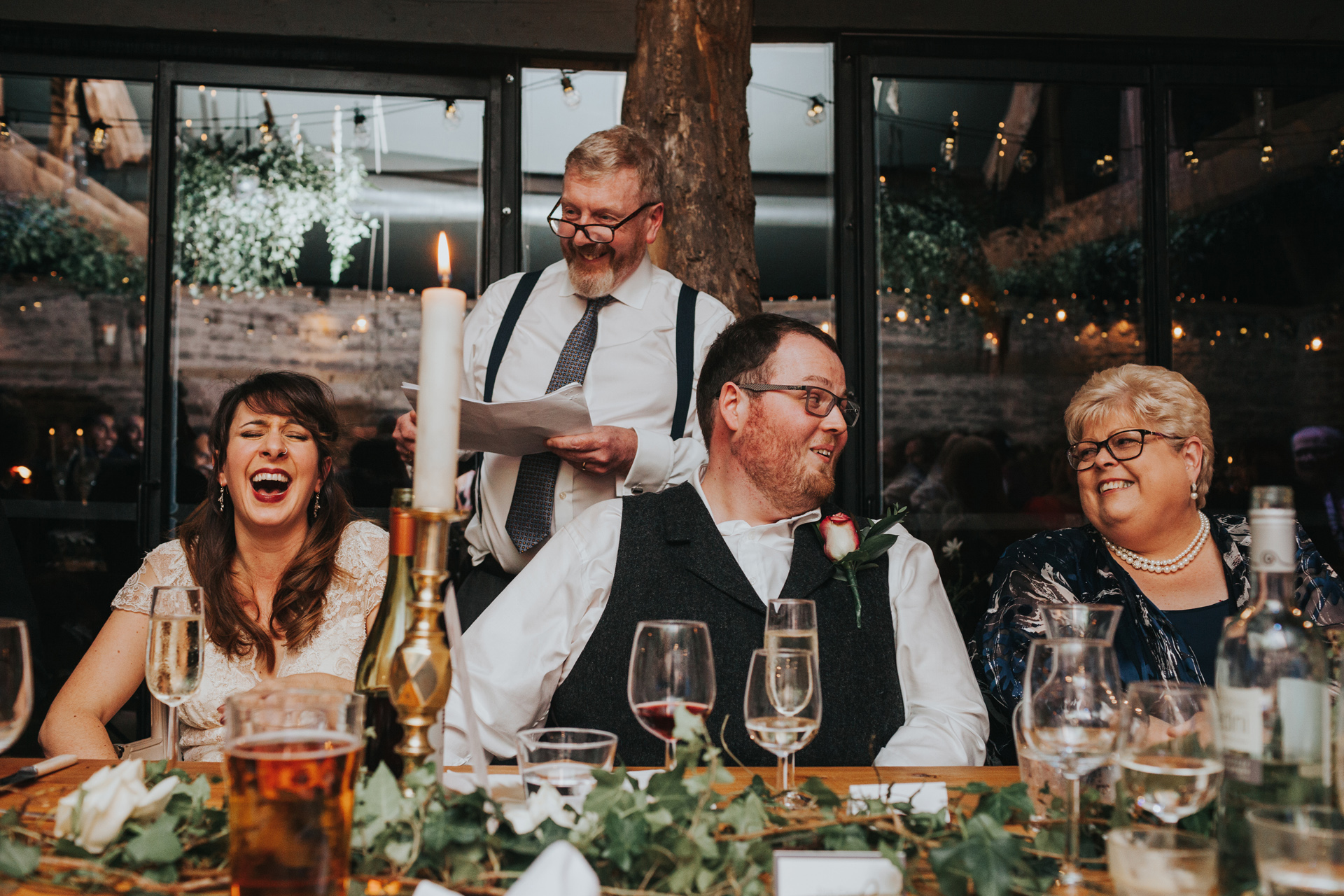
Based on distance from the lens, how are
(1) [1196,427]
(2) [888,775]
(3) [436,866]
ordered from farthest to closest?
1. (1) [1196,427]
2. (2) [888,775]
3. (3) [436,866]

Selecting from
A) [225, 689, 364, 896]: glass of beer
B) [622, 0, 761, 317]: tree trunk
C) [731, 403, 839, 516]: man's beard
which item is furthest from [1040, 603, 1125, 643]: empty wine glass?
[622, 0, 761, 317]: tree trunk

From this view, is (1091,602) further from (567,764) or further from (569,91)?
(569,91)

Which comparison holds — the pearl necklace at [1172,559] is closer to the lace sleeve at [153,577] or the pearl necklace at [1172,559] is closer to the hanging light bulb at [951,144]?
the lace sleeve at [153,577]

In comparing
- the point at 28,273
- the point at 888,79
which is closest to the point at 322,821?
the point at 888,79

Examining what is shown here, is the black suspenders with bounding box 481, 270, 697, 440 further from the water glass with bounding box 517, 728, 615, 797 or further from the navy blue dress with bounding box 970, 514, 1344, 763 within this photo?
the water glass with bounding box 517, 728, 615, 797

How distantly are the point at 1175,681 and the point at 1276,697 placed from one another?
118 centimetres

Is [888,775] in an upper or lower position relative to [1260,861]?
lower

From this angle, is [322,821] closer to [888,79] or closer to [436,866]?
[436,866]

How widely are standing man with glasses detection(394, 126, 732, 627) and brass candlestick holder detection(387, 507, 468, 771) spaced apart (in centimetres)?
139

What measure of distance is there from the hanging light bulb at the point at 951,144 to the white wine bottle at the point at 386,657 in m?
3.45

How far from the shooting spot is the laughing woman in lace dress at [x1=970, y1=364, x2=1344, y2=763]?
2002 mm

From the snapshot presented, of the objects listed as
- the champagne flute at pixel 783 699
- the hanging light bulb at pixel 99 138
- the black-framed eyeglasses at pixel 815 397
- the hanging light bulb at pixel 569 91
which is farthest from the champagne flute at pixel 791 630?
the hanging light bulb at pixel 99 138

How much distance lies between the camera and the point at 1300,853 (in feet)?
2.12

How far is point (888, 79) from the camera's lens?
3787 millimetres
